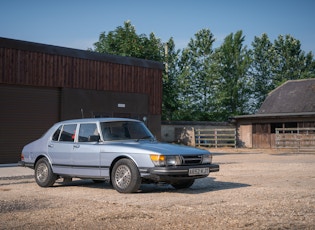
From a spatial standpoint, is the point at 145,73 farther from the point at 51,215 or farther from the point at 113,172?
the point at 51,215

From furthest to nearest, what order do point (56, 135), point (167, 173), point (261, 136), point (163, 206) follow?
point (261, 136) < point (56, 135) < point (167, 173) < point (163, 206)

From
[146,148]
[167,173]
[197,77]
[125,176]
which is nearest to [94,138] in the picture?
[125,176]

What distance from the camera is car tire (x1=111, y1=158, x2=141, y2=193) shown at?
9.98 meters

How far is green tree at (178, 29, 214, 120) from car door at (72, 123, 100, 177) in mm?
42234

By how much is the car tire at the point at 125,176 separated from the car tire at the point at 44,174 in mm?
2114

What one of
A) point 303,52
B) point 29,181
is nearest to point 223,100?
point 303,52

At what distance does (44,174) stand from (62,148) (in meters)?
0.86

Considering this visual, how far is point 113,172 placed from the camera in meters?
10.4

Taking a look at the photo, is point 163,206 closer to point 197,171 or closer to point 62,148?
point 197,171

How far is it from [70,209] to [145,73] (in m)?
18.9

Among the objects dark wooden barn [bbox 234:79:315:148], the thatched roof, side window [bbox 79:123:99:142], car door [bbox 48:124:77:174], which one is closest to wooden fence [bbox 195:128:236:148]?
dark wooden barn [bbox 234:79:315:148]

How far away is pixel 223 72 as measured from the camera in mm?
60219

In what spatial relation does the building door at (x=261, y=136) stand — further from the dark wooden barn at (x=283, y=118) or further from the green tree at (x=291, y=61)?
the green tree at (x=291, y=61)

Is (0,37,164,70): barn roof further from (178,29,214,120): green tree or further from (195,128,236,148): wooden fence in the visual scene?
(178,29,214,120): green tree
